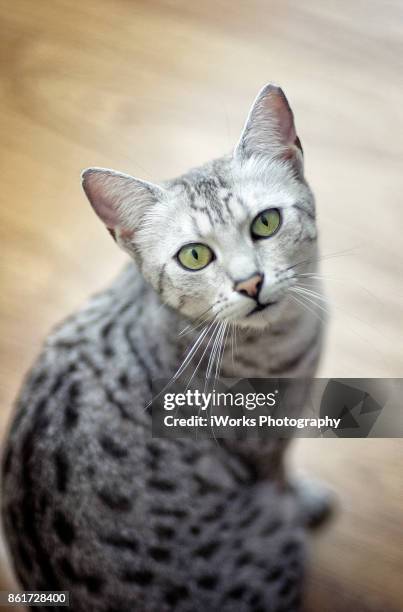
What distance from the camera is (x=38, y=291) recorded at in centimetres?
112

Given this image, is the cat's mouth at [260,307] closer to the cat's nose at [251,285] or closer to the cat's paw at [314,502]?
the cat's nose at [251,285]

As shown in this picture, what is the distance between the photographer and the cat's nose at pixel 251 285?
70cm

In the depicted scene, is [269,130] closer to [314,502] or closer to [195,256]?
[195,256]

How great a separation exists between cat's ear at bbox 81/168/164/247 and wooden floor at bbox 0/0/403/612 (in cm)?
36

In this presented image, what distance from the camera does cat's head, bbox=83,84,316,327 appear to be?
0.71 metres

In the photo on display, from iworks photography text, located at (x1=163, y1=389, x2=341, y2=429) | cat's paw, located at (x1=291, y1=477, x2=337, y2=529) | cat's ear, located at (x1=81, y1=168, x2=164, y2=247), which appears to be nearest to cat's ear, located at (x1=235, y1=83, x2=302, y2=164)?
cat's ear, located at (x1=81, y1=168, x2=164, y2=247)

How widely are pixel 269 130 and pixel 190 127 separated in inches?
16.8

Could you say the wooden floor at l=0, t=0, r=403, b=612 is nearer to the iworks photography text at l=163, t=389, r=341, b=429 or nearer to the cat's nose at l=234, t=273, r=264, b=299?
the iworks photography text at l=163, t=389, r=341, b=429

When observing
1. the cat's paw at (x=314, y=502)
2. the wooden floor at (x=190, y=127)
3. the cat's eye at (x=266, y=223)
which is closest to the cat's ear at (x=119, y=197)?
the cat's eye at (x=266, y=223)

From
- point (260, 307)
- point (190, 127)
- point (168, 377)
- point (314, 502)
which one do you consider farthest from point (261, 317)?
point (190, 127)

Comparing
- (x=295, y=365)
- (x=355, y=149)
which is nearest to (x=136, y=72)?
(x=355, y=149)

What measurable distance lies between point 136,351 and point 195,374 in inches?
3.2

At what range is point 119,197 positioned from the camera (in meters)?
0.72

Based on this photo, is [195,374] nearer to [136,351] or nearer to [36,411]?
[136,351]
